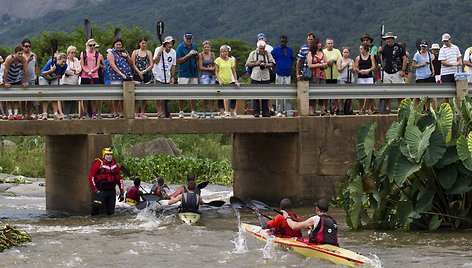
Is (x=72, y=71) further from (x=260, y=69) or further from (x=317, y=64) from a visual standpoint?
(x=317, y=64)

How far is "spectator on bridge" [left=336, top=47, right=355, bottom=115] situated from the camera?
24516 millimetres

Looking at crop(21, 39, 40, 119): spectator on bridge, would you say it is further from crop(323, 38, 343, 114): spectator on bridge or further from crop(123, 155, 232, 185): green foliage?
crop(123, 155, 232, 185): green foliage

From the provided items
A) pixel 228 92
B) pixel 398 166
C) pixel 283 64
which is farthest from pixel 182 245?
pixel 283 64

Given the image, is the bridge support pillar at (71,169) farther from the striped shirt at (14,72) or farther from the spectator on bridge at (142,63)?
the striped shirt at (14,72)

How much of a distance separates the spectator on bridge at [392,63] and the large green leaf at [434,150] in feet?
17.2

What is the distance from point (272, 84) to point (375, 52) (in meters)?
3.05

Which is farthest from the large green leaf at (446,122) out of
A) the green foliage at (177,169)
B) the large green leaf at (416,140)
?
the green foliage at (177,169)

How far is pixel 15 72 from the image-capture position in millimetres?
23125

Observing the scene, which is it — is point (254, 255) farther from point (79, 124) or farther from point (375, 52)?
point (375, 52)

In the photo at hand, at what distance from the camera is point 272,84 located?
2358 centimetres

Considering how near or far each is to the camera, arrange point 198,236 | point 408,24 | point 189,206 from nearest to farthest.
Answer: point 198,236, point 189,206, point 408,24

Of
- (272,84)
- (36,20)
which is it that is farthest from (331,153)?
(36,20)

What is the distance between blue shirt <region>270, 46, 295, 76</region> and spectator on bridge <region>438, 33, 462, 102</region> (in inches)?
124

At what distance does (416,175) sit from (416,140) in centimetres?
71
